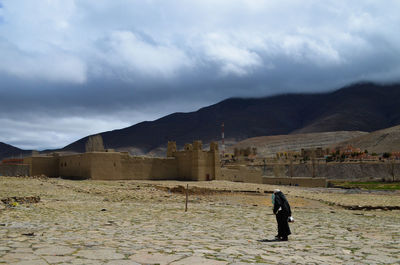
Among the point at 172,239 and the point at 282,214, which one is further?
the point at 282,214

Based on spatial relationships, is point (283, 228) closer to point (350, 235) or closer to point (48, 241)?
point (350, 235)

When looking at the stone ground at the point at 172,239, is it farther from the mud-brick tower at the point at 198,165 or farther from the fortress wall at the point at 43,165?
the mud-brick tower at the point at 198,165

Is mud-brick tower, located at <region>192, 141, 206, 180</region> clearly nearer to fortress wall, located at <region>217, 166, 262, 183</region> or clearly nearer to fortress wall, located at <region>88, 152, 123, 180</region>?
fortress wall, located at <region>217, 166, 262, 183</region>

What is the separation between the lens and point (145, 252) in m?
6.03

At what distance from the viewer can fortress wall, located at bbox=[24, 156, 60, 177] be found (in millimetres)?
32475

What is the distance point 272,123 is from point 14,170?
160m

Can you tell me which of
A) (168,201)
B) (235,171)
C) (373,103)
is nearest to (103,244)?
(168,201)

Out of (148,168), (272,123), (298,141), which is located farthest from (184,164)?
(272,123)

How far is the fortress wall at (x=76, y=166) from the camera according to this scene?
31019 millimetres

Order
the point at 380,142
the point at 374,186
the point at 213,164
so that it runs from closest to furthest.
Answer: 1. the point at 213,164
2. the point at 374,186
3. the point at 380,142

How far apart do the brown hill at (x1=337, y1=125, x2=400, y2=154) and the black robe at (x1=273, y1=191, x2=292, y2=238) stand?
103 meters

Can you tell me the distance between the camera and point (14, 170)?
36.4m

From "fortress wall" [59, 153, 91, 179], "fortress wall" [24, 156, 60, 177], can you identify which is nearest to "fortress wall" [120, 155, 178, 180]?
"fortress wall" [59, 153, 91, 179]

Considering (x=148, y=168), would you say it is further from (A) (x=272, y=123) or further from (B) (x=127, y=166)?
(A) (x=272, y=123)
